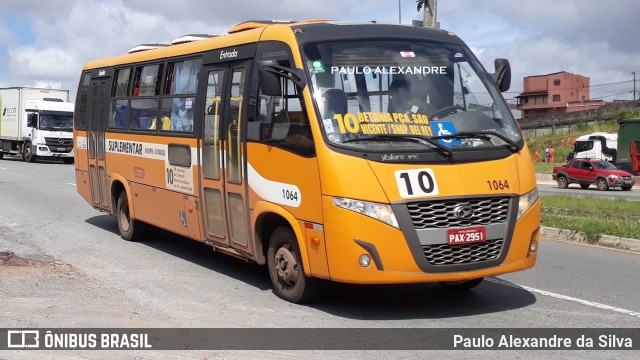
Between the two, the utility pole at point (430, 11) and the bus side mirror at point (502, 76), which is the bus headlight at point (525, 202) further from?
the utility pole at point (430, 11)

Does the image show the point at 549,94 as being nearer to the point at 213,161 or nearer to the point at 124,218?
the point at 124,218

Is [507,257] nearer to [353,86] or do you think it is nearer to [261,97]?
[353,86]

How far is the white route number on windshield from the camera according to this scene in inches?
285

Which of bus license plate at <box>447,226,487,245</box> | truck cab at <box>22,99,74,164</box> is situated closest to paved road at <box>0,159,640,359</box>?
bus license plate at <box>447,226,487,245</box>

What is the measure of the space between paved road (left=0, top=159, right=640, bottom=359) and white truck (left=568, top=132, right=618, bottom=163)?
127 feet

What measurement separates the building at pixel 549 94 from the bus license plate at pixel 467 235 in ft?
313

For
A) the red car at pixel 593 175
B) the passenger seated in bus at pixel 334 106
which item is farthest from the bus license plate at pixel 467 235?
the red car at pixel 593 175

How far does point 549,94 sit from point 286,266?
98.3 m

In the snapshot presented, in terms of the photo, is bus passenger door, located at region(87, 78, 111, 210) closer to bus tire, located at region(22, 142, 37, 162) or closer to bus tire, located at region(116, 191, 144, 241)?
bus tire, located at region(116, 191, 144, 241)

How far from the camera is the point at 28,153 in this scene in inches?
1629

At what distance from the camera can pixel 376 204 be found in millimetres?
7180

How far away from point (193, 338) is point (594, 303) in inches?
166

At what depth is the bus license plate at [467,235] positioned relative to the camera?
7.32 metres

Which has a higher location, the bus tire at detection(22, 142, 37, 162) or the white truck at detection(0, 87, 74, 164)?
the white truck at detection(0, 87, 74, 164)
